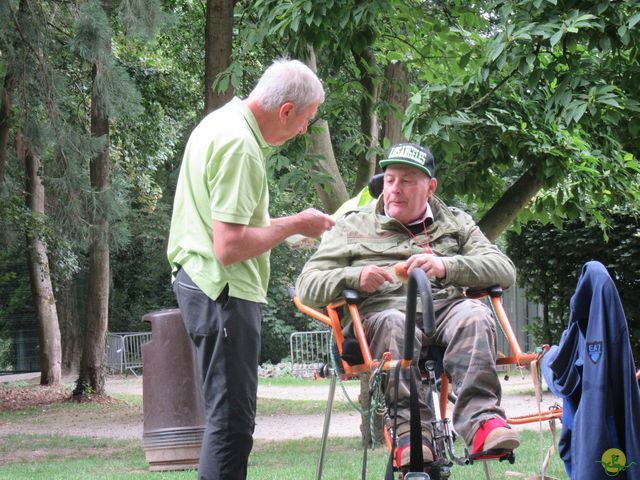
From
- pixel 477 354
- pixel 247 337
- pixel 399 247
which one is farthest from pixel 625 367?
pixel 399 247

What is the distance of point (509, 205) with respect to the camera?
366 inches

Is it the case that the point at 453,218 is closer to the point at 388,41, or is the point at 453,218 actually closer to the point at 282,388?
the point at 388,41

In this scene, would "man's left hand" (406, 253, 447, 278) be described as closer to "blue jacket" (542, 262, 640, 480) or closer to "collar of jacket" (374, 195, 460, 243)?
"collar of jacket" (374, 195, 460, 243)

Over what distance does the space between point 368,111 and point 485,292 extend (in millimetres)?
5782

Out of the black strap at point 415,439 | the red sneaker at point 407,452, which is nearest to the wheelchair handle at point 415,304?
the black strap at point 415,439

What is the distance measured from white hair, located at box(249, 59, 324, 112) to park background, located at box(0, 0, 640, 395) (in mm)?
3289

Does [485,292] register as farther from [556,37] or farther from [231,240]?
[556,37]

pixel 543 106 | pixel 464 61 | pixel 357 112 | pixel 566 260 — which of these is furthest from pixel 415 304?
pixel 566 260

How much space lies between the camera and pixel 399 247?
4617mm

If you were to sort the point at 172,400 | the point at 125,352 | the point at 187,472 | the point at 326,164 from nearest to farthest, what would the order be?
1. the point at 187,472
2. the point at 172,400
3. the point at 326,164
4. the point at 125,352

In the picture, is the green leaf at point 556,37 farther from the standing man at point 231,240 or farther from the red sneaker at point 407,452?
the red sneaker at point 407,452

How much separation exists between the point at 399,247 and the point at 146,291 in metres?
23.2

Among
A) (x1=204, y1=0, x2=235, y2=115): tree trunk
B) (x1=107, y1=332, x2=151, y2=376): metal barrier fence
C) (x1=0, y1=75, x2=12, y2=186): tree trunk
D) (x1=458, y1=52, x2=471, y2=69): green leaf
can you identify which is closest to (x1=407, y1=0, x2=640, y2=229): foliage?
(x1=458, y1=52, x2=471, y2=69): green leaf

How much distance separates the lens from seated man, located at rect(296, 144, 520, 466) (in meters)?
3.79
